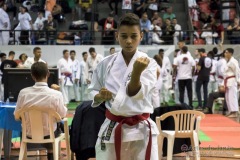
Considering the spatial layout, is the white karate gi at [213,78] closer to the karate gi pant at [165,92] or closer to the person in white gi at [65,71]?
the karate gi pant at [165,92]

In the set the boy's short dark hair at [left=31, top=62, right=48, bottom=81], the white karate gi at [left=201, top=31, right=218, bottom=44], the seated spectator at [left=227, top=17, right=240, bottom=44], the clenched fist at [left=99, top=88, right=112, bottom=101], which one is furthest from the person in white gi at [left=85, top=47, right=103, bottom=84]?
the clenched fist at [left=99, top=88, right=112, bottom=101]

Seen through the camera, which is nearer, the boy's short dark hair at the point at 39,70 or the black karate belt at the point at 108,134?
the black karate belt at the point at 108,134

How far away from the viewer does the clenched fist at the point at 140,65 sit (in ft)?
11.0

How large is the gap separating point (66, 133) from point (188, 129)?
1.57 m

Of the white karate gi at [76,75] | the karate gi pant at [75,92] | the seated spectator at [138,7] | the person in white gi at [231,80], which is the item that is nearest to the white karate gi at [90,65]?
the white karate gi at [76,75]

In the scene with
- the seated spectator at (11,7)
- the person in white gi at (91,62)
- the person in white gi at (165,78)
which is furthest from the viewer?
the seated spectator at (11,7)

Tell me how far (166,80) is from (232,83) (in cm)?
305

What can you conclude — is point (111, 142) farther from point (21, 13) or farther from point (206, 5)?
point (206, 5)

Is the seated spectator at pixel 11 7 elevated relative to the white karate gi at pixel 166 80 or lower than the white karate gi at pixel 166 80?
elevated

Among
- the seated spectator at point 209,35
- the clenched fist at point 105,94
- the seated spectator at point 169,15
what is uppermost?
the seated spectator at point 169,15

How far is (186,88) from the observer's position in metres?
15.4

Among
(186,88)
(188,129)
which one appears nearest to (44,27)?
(186,88)

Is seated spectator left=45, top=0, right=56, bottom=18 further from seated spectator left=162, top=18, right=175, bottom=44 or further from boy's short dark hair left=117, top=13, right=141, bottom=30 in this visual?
boy's short dark hair left=117, top=13, right=141, bottom=30

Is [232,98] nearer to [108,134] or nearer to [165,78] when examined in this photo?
[165,78]
